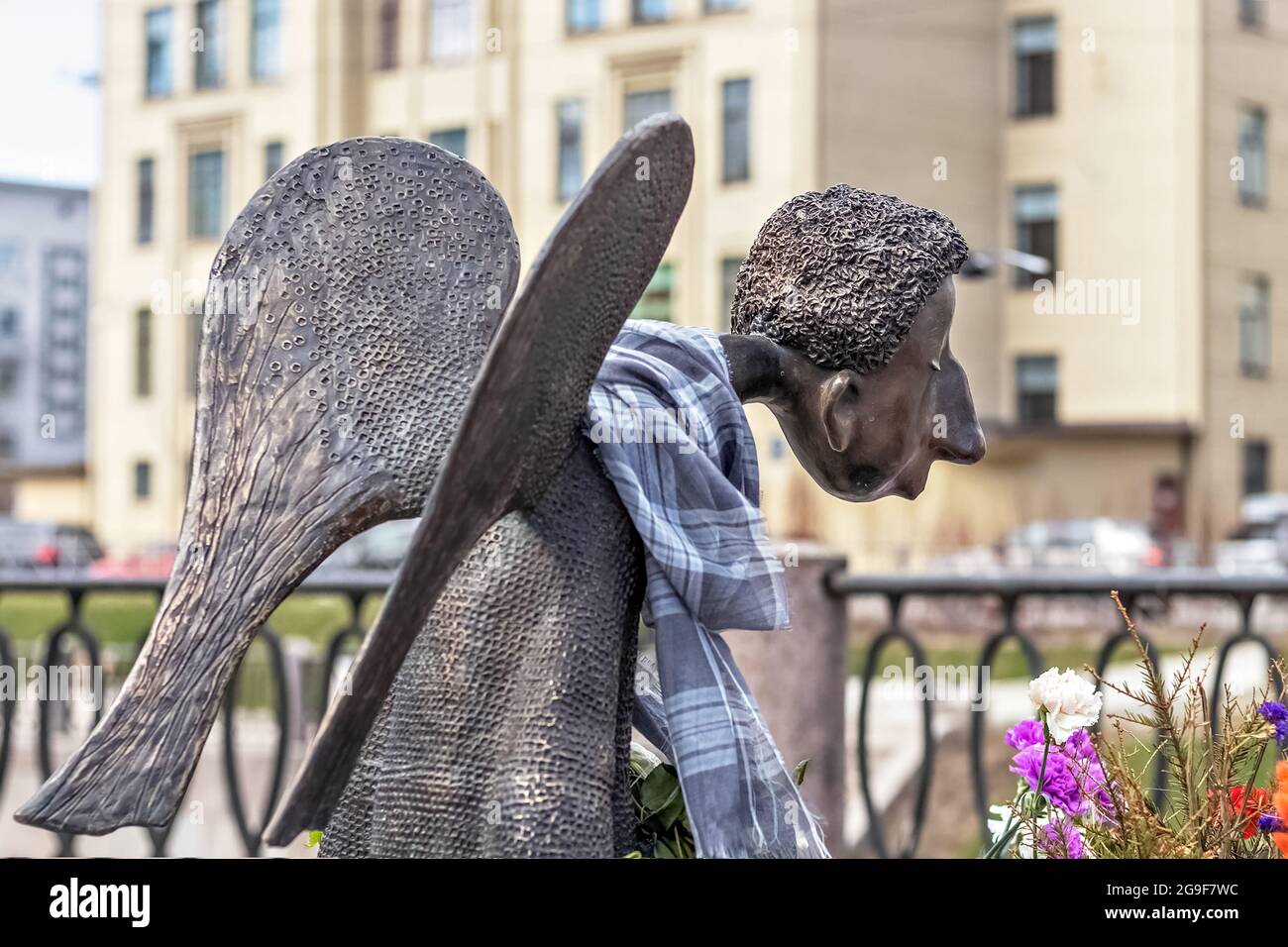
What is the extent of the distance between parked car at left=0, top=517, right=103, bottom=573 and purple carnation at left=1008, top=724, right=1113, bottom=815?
24.5 m

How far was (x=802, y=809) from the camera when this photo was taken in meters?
1.95

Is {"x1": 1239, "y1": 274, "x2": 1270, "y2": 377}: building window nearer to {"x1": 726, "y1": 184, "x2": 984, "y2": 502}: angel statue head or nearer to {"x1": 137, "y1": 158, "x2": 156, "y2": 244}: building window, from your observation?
{"x1": 137, "y1": 158, "x2": 156, "y2": 244}: building window

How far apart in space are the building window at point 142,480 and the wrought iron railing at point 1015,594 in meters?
26.4

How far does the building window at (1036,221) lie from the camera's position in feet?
88.4

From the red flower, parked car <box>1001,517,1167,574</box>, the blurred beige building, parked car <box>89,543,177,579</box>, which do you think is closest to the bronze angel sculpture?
the red flower

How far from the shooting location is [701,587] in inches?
74.6

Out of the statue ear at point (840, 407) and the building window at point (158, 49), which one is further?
the building window at point (158, 49)

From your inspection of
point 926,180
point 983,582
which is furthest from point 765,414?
point 983,582

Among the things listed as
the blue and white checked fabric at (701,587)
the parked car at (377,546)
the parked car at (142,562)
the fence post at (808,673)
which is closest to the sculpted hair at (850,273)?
the blue and white checked fabric at (701,587)

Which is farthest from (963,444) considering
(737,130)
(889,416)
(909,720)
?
(737,130)

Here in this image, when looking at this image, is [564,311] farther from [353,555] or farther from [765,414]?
[765,414]

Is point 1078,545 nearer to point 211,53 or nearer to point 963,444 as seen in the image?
point 211,53

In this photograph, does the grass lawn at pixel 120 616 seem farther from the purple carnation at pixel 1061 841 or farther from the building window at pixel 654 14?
the building window at pixel 654 14

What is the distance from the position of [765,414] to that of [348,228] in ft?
63.2
